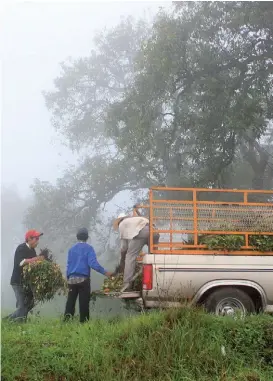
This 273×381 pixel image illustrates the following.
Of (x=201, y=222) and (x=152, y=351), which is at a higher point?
(x=201, y=222)

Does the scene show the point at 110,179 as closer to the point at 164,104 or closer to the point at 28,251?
the point at 164,104

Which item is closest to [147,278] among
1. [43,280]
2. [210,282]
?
[210,282]

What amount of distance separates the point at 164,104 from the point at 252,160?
178 inches

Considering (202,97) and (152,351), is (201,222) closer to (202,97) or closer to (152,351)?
(152,351)

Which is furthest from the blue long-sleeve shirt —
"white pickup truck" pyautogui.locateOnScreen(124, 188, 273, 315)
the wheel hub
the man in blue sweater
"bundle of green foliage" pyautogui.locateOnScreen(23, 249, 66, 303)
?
the wheel hub

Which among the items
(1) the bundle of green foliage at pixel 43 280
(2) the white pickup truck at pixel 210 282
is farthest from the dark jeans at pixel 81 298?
(2) the white pickup truck at pixel 210 282

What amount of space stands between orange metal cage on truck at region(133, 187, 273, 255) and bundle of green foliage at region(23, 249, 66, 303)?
1.62 m

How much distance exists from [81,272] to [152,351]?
2.00 metres

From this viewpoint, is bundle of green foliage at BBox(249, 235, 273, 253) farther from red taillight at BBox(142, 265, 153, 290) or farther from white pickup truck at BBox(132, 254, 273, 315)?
red taillight at BBox(142, 265, 153, 290)

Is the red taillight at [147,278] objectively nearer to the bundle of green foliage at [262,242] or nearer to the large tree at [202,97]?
the bundle of green foliage at [262,242]

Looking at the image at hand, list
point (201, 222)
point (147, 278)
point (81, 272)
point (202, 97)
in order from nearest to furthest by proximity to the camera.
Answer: point (147, 278)
point (201, 222)
point (81, 272)
point (202, 97)

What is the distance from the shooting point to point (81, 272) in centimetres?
704

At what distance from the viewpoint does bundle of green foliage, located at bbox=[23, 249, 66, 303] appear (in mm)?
7172

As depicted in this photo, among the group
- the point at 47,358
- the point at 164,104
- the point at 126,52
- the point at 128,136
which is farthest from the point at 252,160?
the point at 47,358
